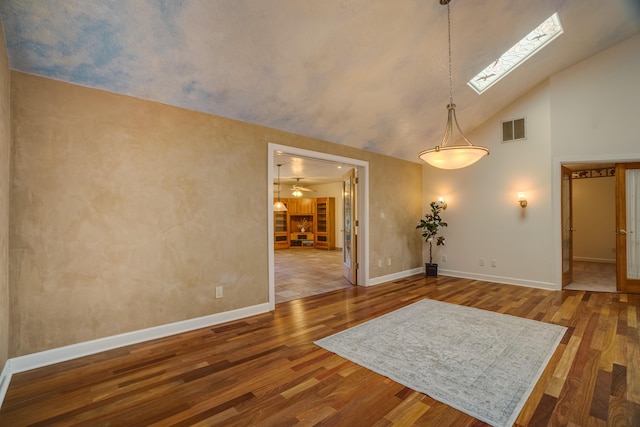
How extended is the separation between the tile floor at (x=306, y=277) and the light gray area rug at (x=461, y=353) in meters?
1.72

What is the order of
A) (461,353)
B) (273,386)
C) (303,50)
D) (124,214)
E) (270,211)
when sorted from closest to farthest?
(273,386) → (461,353) → (124,214) → (303,50) → (270,211)

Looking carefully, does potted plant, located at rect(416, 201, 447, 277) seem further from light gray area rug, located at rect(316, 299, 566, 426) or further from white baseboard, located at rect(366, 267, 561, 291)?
light gray area rug, located at rect(316, 299, 566, 426)

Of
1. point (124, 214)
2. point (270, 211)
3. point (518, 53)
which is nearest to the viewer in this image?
point (124, 214)

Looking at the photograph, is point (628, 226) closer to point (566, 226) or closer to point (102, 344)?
point (566, 226)

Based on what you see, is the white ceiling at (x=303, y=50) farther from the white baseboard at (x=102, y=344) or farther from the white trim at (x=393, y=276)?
the white trim at (x=393, y=276)

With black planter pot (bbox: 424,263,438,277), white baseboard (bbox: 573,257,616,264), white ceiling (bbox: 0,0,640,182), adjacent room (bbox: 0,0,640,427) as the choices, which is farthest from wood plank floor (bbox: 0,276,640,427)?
white baseboard (bbox: 573,257,616,264)

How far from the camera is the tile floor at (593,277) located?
17.1ft

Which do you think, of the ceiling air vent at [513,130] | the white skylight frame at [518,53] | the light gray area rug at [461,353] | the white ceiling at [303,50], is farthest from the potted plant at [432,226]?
the white skylight frame at [518,53]

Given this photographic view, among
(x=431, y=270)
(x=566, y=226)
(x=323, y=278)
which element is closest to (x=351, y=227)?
(x=323, y=278)

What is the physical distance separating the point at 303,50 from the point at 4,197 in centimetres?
295

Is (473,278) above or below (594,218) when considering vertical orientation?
below

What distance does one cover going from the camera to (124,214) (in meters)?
2.94

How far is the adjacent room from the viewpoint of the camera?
217 centimetres

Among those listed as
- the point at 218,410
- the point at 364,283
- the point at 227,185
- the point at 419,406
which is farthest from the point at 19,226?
the point at 364,283
